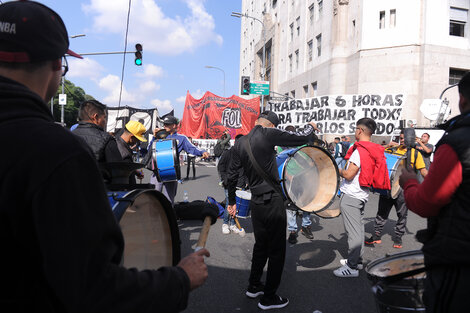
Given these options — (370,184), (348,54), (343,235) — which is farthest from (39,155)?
(348,54)

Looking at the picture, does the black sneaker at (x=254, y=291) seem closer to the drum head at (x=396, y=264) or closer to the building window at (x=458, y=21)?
the drum head at (x=396, y=264)

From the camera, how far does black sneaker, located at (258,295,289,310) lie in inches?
138

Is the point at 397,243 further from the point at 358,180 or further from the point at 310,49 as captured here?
the point at 310,49

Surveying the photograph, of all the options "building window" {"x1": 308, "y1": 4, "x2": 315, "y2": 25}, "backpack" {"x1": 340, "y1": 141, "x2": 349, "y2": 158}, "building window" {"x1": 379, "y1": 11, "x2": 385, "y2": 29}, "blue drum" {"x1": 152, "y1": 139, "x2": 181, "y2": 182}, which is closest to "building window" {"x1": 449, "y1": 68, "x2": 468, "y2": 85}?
"building window" {"x1": 379, "y1": 11, "x2": 385, "y2": 29}

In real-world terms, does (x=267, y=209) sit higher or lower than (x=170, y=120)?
lower

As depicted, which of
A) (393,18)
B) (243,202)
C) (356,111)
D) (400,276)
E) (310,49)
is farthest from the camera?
(310,49)

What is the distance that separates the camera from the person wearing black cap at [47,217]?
0.82 metres

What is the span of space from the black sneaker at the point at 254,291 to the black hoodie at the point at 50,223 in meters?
3.08

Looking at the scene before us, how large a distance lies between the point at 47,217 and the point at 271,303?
3115 mm

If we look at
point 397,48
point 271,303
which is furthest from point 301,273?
point 397,48

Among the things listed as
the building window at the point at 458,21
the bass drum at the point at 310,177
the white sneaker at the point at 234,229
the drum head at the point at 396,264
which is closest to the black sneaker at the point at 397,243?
the bass drum at the point at 310,177

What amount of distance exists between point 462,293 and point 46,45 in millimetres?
1940

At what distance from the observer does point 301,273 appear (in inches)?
177

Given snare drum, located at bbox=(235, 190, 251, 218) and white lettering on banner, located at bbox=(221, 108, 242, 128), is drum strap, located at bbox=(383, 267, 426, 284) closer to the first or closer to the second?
snare drum, located at bbox=(235, 190, 251, 218)
